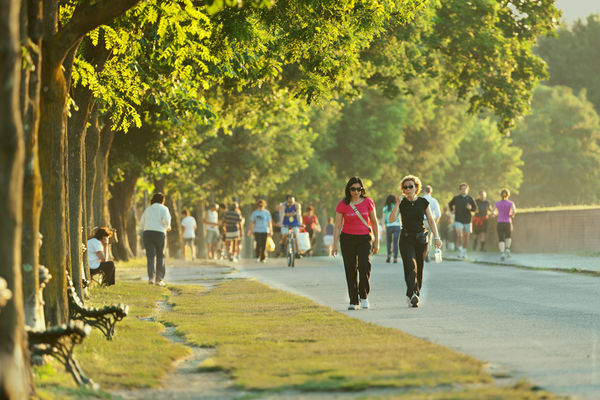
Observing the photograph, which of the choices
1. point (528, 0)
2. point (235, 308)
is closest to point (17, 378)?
point (235, 308)

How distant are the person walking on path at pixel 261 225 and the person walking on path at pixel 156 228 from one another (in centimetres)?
1077

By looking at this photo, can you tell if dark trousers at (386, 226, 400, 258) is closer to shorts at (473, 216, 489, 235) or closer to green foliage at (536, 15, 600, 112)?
shorts at (473, 216, 489, 235)

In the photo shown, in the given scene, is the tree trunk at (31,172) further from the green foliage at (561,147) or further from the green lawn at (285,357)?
the green foliage at (561,147)

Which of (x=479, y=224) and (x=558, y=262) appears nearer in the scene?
(x=558, y=262)

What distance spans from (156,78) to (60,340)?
9.98 m

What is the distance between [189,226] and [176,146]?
950 cm

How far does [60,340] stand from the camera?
840cm

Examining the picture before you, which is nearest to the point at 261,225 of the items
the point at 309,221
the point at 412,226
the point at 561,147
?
the point at 309,221

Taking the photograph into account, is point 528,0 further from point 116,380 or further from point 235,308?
point 116,380

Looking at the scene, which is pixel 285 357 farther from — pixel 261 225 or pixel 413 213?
pixel 261 225

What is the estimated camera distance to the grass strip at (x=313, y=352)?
26.2 ft

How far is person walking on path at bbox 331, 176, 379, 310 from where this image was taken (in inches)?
598

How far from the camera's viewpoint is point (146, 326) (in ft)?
43.1

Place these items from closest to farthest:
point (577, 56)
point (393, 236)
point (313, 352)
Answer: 1. point (313, 352)
2. point (393, 236)
3. point (577, 56)
